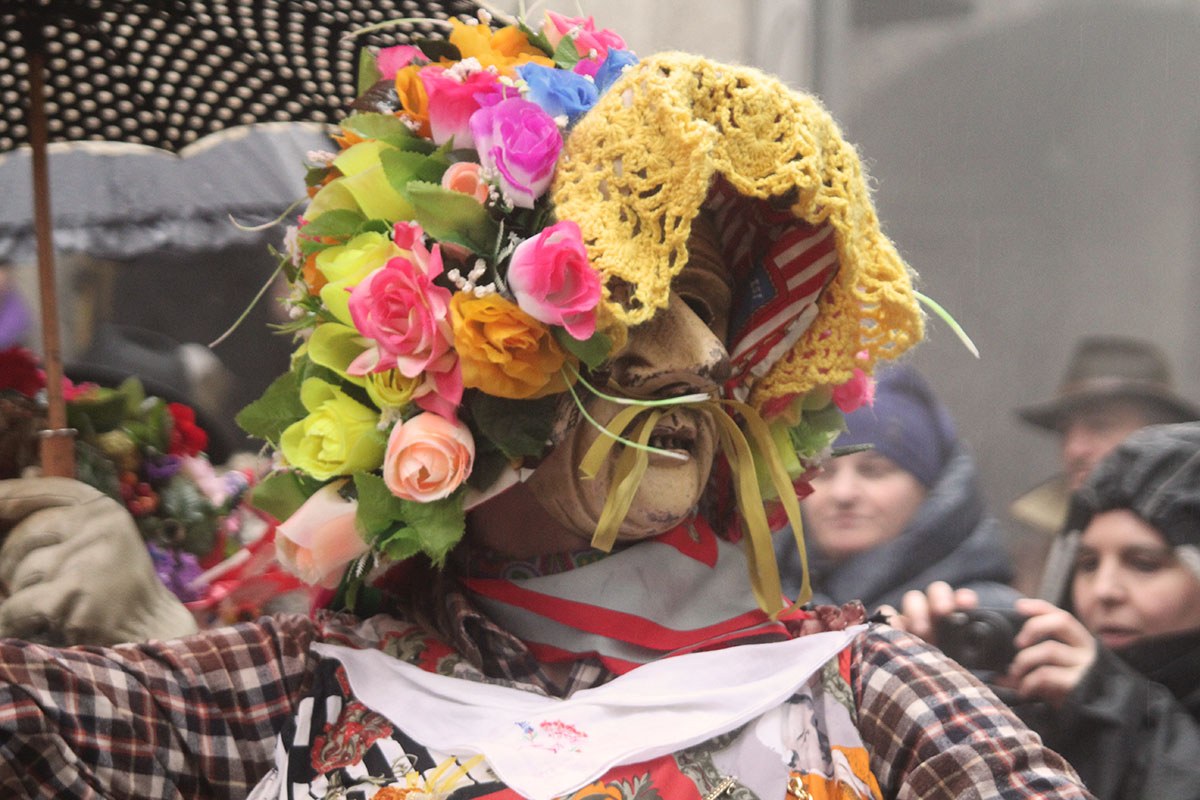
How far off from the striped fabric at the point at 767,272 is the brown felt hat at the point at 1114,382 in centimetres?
82

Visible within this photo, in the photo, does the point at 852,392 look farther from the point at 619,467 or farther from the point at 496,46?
the point at 496,46

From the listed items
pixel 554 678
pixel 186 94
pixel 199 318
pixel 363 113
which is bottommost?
pixel 199 318

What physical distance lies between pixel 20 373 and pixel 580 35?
1046 millimetres

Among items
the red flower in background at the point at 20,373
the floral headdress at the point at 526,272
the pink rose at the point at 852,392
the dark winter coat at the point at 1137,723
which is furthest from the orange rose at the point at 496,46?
the dark winter coat at the point at 1137,723

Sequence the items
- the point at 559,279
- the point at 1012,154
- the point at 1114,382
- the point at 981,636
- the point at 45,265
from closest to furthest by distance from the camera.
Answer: the point at 559,279 → the point at 45,265 → the point at 981,636 → the point at 1114,382 → the point at 1012,154

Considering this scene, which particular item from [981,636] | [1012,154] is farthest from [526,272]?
[1012,154]

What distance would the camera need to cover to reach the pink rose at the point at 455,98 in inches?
51.2

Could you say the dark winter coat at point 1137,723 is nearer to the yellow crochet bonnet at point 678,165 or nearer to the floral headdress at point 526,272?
the floral headdress at point 526,272

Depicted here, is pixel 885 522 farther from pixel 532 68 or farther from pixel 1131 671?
pixel 532 68

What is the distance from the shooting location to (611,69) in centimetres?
140

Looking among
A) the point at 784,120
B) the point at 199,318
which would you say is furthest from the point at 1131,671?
the point at 199,318

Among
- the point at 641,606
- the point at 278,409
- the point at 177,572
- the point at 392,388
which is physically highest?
the point at 392,388

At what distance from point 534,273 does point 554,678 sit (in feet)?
1.72

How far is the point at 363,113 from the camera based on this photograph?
1.38 meters
